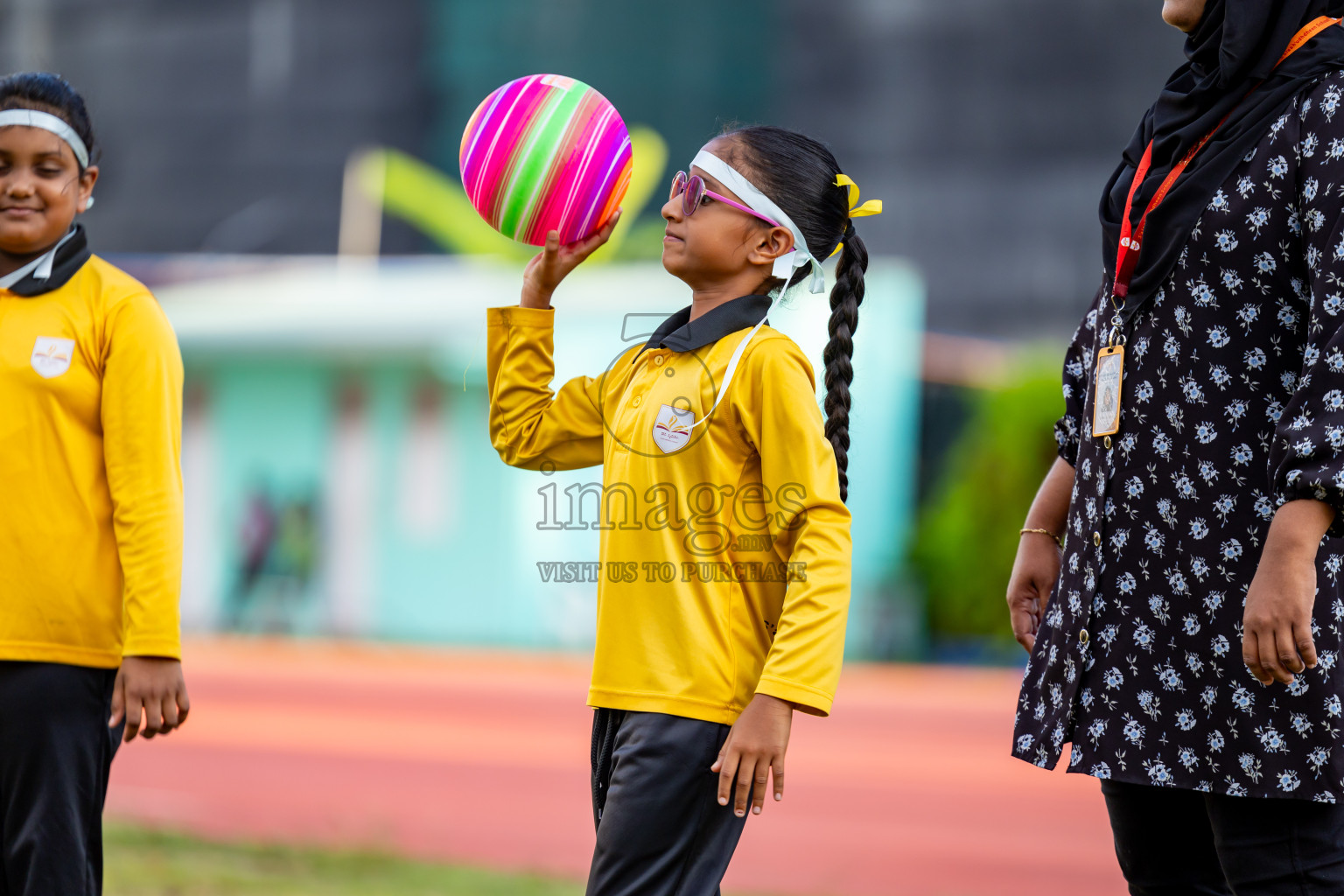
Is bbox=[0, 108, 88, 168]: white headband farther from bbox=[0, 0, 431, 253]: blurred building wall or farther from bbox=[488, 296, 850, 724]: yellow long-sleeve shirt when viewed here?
bbox=[0, 0, 431, 253]: blurred building wall

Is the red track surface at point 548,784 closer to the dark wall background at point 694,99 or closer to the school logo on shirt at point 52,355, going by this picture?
the school logo on shirt at point 52,355

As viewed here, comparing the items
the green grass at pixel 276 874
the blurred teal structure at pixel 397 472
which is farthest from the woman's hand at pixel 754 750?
the blurred teal structure at pixel 397 472

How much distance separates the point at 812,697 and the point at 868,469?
13185mm

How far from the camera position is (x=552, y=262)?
9.22 feet

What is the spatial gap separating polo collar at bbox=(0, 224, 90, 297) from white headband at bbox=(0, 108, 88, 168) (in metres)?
0.20

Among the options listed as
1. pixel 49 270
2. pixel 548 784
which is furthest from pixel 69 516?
pixel 548 784

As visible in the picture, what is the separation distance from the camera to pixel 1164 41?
20.4 m

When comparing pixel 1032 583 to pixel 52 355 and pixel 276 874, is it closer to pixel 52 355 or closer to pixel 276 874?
pixel 52 355

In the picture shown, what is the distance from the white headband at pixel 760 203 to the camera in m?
2.67

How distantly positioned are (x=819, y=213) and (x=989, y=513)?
1201 cm

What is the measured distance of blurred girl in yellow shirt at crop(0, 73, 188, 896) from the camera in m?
2.70

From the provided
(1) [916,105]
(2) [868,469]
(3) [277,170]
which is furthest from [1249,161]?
(3) [277,170]

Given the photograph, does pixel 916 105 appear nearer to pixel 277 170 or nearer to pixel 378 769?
pixel 277 170

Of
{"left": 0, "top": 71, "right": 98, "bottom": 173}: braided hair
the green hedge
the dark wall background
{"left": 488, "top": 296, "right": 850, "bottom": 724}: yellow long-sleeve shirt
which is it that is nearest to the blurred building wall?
the dark wall background
